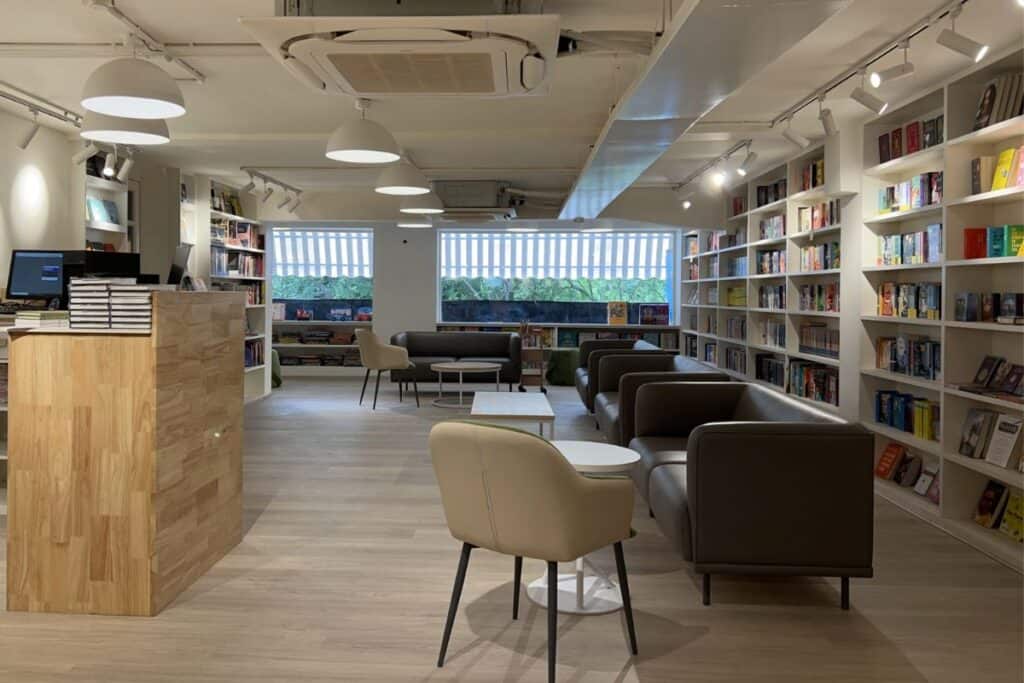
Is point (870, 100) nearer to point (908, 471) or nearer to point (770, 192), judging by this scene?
point (908, 471)

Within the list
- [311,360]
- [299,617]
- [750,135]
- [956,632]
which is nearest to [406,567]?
[299,617]

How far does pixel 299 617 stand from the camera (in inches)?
138

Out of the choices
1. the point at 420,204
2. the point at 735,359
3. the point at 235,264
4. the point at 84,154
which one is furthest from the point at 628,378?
the point at 235,264

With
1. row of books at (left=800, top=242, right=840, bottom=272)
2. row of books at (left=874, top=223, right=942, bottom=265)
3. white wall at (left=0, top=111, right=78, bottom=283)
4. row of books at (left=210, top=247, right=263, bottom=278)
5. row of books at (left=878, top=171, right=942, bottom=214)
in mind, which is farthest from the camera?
row of books at (left=210, top=247, right=263, bottom=278)

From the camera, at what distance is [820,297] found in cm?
727

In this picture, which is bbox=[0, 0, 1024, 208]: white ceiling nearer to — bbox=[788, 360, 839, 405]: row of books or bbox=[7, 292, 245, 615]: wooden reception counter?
bbox=[7, 292, 245, 615]: wooden reception counter

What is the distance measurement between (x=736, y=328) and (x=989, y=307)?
492 cm

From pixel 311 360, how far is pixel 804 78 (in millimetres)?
10006

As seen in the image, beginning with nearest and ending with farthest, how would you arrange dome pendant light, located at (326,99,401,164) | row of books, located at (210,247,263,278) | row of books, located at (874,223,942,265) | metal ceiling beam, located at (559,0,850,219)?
metal ceiling beam, located at (559,0,850,219) < dome pendant light, located at (326,99,401,164) < row of books, located at (874,223,942,265) < row of books, located at (210,247,263,278)

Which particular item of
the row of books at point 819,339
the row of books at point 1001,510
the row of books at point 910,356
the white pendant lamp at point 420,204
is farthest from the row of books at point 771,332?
the white pendant lamp at point 420,204

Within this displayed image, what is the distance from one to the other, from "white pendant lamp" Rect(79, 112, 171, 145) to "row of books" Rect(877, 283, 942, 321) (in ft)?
15.7

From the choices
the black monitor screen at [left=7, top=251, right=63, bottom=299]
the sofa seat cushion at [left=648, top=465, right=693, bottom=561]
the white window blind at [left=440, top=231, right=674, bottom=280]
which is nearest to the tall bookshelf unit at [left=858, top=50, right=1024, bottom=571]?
the sofa seat cushion at [left=648, top=465, right=693, bottom=561]

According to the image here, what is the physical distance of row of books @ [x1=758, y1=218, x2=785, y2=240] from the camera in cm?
816

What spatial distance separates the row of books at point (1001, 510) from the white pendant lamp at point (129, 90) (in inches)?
189
